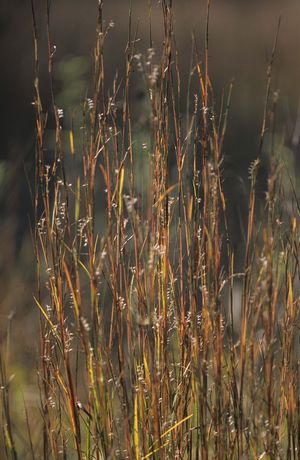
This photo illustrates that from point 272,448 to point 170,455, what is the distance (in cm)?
25

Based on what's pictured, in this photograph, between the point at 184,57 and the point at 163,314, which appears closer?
the point at 163,314

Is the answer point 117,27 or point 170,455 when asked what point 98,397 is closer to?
point 170,455

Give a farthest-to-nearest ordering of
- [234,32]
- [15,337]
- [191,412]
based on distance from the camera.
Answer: [234,32] < [15,337] < [191,412]

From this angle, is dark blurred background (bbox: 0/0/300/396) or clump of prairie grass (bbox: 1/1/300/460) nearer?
clump of prairie grass (bbox: 1/1/300/460)

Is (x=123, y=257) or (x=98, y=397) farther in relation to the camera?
(x=123, y=257)

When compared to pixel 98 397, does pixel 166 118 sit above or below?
above

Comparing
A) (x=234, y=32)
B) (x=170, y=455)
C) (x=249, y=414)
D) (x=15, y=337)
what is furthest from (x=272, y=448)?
(x=234, y=32)

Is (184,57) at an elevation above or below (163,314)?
below

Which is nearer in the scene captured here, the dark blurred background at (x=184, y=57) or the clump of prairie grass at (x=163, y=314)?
the clump of prairie grass at (x=163, y=314)

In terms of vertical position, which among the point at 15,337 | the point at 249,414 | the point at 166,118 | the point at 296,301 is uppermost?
the point at 166,118

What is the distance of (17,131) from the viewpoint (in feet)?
20.4

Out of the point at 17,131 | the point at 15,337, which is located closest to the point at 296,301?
the point at 15,337

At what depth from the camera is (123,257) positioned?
2.03 meters

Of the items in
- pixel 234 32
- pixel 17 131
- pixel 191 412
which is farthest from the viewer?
pixel 234 32
